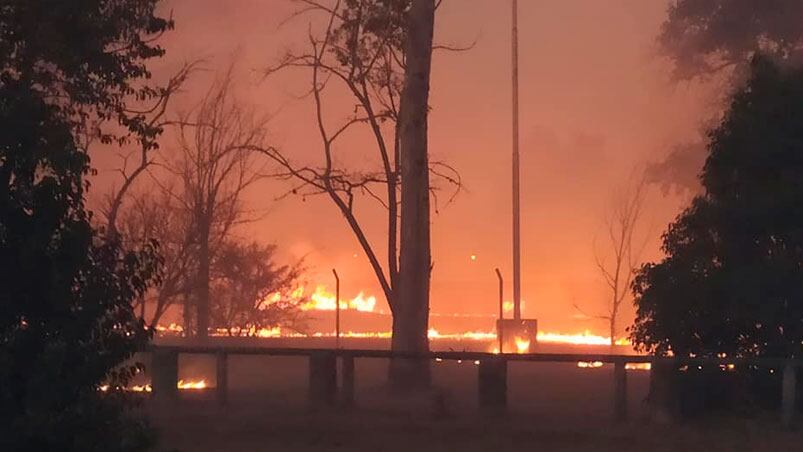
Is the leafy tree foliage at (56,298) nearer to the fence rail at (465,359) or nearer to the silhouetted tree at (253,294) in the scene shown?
the fence rail at (465,359)

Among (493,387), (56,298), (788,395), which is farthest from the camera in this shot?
(493,387)

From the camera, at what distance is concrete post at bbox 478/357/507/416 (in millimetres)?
18266

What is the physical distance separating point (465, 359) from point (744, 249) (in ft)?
14.6

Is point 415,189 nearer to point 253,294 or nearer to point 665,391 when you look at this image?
point 665,391

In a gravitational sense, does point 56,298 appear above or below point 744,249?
below

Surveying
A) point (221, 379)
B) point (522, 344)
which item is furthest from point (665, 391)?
point (522, 344)

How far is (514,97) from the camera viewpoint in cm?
3559

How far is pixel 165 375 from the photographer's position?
764 inches

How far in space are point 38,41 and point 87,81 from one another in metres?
1.90

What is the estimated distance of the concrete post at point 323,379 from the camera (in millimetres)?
19203

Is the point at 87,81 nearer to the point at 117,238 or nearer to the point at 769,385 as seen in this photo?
the point at 117,238

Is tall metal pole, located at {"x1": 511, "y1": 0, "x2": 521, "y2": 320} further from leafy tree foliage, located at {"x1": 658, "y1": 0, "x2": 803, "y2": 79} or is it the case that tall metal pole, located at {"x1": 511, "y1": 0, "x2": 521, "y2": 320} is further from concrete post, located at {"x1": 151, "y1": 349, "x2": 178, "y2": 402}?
concrete post, located at {"x1": 151, "y1": 349, "x2": 178, "y2": 402}

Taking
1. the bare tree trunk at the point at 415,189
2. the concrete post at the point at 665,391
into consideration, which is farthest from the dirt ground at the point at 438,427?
the bare tree trunk at the point at 415,189

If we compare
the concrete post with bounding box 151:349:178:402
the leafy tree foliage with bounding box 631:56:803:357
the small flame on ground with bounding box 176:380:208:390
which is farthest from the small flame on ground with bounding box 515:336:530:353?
the concrete post with bounding box 151:349:178:402
